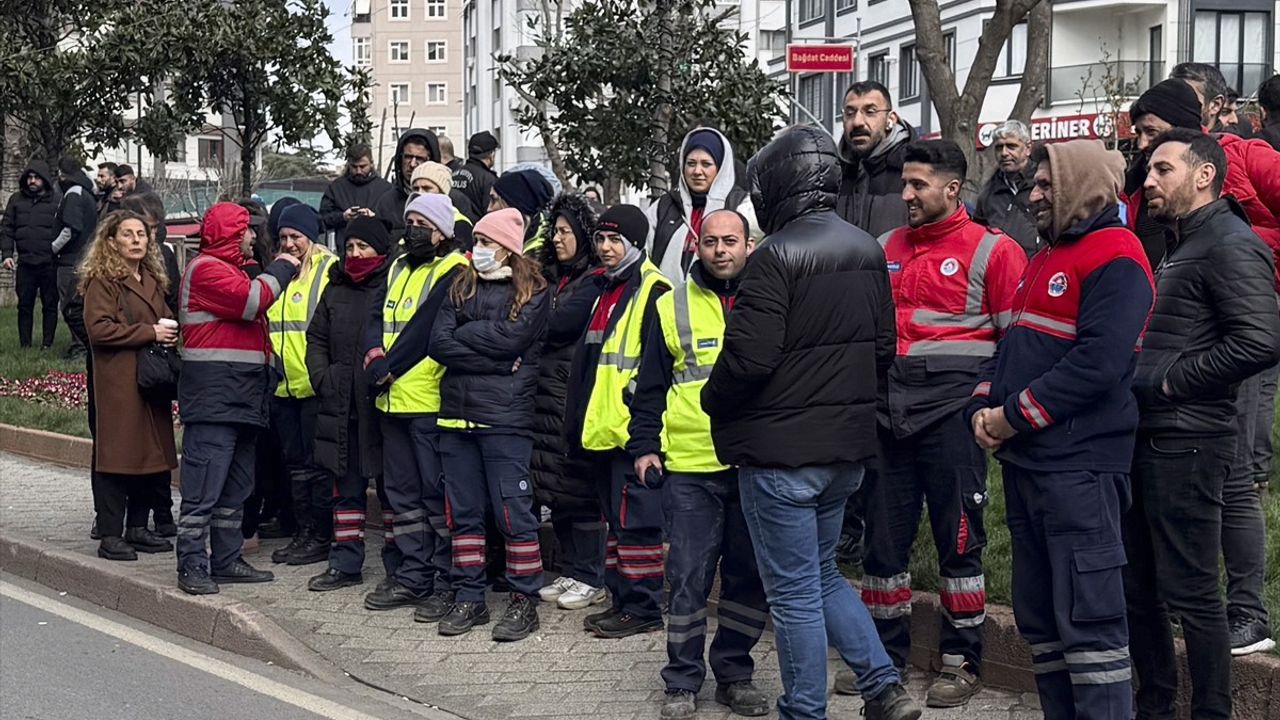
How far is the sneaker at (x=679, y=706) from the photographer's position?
6309 mm

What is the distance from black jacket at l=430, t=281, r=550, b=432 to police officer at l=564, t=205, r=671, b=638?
0.24 meters

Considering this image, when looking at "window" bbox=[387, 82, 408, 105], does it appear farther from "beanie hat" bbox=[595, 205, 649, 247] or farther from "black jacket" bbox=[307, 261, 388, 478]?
"beanie hat" bbox=[595, 205, 649, 247]

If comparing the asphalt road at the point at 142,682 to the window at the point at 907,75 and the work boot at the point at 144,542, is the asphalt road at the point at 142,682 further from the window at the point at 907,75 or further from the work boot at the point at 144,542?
the window at the point at 907,75

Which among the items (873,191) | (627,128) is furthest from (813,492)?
(627,128)

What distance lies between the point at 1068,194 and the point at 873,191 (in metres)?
2.03

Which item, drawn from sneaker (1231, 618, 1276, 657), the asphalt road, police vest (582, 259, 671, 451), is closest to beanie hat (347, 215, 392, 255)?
police vest (582, 259, 671, 451)

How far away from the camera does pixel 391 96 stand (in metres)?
110

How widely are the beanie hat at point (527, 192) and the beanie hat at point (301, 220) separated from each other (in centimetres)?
109

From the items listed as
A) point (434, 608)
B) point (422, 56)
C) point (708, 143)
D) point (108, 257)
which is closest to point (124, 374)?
point (108, 257)

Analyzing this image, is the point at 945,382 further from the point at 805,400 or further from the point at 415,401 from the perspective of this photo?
the point at 415,401

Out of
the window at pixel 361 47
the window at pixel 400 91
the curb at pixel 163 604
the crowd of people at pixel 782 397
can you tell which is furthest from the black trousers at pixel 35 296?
the window at pixel 361 47

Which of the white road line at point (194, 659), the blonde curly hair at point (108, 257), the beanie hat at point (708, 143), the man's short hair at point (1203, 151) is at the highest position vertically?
the beanie hat at point (708, 143)

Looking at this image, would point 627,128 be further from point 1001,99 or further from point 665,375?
point 1001,99

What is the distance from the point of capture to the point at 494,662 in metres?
7.21
